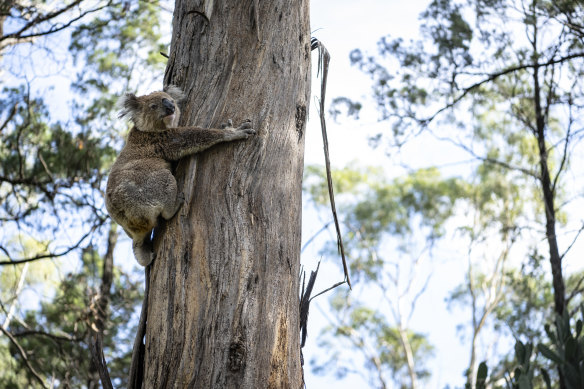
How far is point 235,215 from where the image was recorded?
2324 mm

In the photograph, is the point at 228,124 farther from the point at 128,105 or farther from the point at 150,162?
the point at 128,105

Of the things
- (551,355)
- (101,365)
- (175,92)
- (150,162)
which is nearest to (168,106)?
(150,162)

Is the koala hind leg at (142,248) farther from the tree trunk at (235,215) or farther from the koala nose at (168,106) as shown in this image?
the koala nose at (168,106)

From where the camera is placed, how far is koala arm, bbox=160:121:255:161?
2520 mm

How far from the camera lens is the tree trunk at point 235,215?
7.06ft

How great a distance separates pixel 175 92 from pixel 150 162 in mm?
505

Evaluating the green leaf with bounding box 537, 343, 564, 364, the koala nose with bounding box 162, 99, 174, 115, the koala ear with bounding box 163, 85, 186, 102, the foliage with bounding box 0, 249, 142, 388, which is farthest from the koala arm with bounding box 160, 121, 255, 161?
the foliage with bounding box 0, 249, 142, 388

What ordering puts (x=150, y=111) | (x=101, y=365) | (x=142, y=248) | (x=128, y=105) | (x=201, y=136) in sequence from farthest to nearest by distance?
(x=128, y=105) < (x=150, y=111) < (x=142, y=248) < (x=201, y=136) < (x=101, y=365)

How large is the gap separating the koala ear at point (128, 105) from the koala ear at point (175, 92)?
983mm

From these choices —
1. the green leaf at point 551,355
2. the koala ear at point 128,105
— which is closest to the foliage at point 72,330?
the koala ear at point 128,105

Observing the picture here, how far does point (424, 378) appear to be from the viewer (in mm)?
18578

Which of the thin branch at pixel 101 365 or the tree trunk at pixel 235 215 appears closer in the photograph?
the tree trunk at pixel 235 215

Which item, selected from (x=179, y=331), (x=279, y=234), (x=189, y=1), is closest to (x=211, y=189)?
(x=279, y=234)

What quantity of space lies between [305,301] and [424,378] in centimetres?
1714
